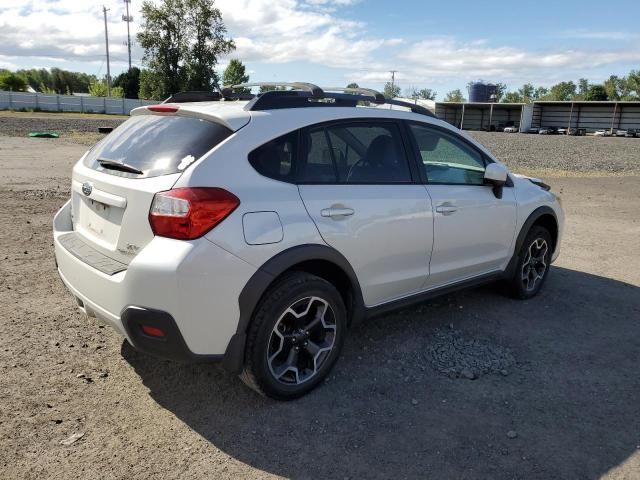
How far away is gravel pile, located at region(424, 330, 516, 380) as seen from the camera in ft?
12.5

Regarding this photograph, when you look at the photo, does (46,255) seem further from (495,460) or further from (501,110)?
(501,110)

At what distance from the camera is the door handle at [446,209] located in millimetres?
4074

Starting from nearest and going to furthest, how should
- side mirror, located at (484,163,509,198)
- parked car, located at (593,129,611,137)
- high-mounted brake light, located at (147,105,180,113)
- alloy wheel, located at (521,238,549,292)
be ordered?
high-mounted brake light, located at (147,105,180,113), side mirror, located at (484,163,509,198), alloy wheel, located at (521,238,549,292), parked car, located at (593,129,611,137)

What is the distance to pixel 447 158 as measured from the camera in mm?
4590

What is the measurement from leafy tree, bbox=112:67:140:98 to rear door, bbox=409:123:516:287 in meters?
93.5

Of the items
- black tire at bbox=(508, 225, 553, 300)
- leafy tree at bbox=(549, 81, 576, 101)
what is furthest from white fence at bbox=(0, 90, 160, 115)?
leafy tree at bbox=(549, 81, 576, 101)

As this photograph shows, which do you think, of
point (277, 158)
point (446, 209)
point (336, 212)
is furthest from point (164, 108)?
point (446, 209)

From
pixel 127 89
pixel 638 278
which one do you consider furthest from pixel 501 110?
pixel 638 278

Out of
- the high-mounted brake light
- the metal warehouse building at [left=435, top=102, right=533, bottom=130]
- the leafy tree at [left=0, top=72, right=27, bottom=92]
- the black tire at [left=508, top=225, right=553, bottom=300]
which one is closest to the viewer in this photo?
the high-mounted brake light

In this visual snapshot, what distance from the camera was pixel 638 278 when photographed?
6145mm

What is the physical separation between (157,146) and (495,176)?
269 cm

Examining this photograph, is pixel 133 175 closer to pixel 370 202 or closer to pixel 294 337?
pixel 294 337

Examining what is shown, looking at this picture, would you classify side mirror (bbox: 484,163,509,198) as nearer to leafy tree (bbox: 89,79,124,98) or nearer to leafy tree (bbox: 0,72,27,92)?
leafy tree (bbox: 89,79,124,98)

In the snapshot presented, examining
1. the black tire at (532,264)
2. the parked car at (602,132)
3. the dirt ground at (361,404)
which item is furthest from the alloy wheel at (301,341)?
the parked car at (602,132)
